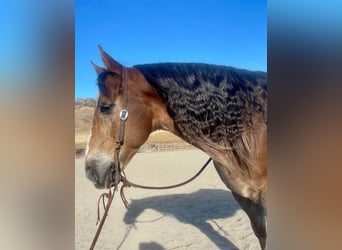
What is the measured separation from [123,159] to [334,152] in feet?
2.65

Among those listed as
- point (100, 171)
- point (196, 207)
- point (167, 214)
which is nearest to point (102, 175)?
point (100, 171)

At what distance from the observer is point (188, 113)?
1.19 meters

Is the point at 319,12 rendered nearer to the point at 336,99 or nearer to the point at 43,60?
the point at 336,99

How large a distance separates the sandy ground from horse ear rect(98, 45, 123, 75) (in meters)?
0.45

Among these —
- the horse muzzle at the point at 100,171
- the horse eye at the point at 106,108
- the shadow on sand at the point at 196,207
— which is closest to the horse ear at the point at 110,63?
the horse eye at the point at 106,108

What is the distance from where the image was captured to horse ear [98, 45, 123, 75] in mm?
1130

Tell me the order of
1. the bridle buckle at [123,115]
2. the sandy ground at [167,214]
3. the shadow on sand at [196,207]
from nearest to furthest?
the bridle buckle at [123,115], the sandy ground at [167,214], the shadow on sand at [196,207]

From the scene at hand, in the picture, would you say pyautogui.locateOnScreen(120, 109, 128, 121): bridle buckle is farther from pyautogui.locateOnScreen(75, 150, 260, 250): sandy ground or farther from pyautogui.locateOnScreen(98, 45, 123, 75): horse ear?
pyautogui.locateOnScreen(75, 150, 260, 250): sandy ground

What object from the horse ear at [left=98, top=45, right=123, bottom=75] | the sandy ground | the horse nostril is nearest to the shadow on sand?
the sandy ground

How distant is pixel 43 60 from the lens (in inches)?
24.8

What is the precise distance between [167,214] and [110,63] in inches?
73.5

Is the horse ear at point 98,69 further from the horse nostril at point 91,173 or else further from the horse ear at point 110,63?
the horse nostril at point 91,173

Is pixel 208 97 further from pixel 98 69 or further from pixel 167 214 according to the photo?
pixel 167 214

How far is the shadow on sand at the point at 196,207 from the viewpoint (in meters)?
2.41
